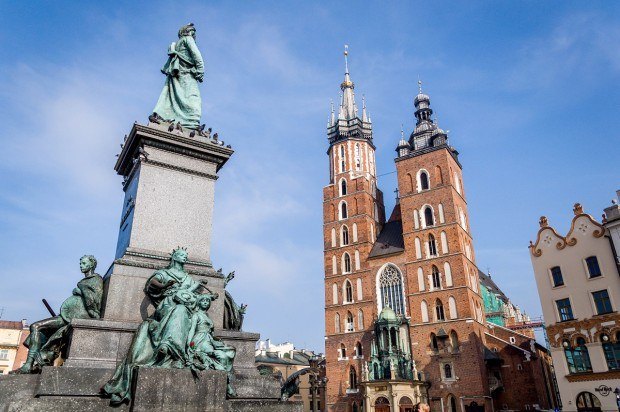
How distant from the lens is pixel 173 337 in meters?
4.43

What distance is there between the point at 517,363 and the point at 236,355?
104 ft

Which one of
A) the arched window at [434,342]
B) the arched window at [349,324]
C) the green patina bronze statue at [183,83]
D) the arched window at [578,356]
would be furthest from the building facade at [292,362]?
the green patina bronze statue at [183,83]

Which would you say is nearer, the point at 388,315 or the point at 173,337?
the point at 173,337

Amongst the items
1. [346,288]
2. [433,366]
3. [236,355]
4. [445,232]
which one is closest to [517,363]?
[433,366]

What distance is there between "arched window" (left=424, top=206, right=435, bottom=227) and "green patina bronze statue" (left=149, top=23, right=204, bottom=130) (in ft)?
107

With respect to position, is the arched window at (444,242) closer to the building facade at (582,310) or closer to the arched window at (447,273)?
the arched window at (447,273)

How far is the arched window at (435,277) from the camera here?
35688 mm

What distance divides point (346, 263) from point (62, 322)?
118 ft

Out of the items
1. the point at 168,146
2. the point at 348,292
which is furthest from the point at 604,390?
the point at 168,146

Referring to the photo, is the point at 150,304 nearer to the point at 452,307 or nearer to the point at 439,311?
the point at 452,307

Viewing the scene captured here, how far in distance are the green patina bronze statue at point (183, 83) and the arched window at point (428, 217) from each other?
32.7 metres

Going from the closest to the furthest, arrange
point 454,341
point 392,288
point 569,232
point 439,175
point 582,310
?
1. point 582,310
2. point 569,232
3. point 454,341
4. point 392,288
5. point 439,175

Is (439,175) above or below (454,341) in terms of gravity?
above

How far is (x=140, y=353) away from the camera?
450 centimetres
